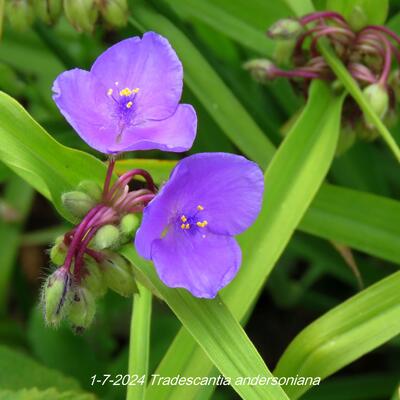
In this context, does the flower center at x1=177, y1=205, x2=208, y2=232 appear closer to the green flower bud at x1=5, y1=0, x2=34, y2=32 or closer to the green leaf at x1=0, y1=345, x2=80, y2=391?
the green leaf at x1=0, y1=345, x2=80, y2=391

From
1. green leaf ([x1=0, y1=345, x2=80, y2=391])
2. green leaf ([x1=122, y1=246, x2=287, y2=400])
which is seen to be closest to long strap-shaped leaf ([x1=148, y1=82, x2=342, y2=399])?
green leaf ([x1=122, y1=246, x2=287, y2=400])

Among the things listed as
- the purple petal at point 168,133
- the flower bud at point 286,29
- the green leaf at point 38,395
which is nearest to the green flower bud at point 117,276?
the purple petal at point 168,133

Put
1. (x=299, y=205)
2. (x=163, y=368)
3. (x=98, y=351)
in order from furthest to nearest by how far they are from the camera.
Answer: (x=98, y=351) → (x=299, y=205) → (x=163, y=368)

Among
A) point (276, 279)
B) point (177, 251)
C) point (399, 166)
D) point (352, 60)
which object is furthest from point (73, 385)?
point (399, 166)

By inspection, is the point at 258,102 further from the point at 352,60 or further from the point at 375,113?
the point at 375,113

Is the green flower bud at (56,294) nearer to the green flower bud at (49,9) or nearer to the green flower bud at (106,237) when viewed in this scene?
the green flower bud at (106,237)
